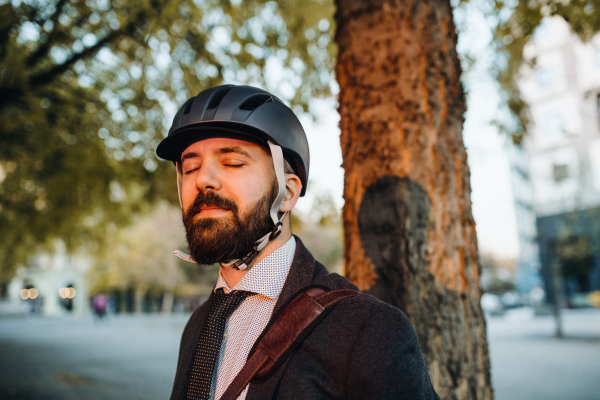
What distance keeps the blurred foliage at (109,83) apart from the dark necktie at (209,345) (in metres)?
5.25

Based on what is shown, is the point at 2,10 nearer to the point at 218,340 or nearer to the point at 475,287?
the point at 218,340

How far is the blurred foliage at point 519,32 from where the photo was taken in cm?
478

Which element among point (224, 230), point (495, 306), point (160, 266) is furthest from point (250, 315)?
point (160, 266)

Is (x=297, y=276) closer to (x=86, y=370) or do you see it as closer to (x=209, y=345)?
(x=209, y=345)

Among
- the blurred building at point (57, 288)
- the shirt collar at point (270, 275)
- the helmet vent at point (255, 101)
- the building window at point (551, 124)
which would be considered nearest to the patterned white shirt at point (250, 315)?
the shirt collar at point (270, 275)

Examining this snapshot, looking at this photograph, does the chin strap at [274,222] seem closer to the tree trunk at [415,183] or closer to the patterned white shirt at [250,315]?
the patterned white shirt at [250,315]

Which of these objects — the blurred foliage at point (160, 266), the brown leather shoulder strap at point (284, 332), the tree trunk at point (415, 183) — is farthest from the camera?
the blurred foliage at point (160, 266)

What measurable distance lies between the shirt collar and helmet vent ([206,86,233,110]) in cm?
72

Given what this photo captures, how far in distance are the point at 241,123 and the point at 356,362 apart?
105 cm

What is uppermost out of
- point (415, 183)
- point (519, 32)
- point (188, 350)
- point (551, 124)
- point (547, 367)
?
point (551, 124)

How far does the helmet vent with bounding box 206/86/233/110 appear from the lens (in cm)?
209

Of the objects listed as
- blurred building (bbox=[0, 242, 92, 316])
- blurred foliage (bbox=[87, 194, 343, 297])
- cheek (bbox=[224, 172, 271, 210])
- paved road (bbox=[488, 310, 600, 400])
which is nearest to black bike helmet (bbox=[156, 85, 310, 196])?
cheek (bbox=[224, 172, 271, 210])

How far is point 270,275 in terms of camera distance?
5.95ft

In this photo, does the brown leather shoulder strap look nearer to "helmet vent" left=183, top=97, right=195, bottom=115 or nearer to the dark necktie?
the dark necktie
